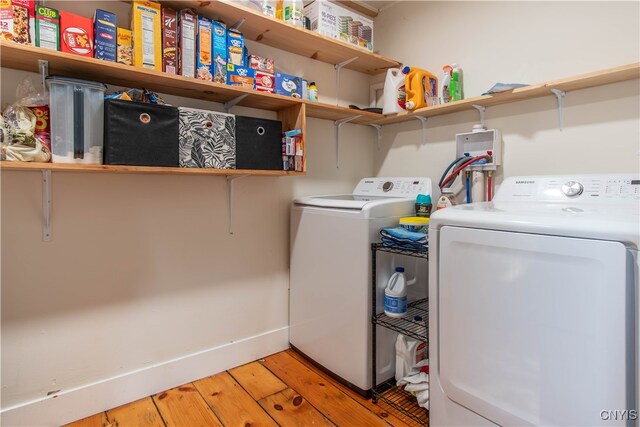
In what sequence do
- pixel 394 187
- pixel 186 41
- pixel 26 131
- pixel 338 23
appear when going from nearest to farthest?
pixel 26 131
pixel 186 41
pixel 338 23
pixel 394 187

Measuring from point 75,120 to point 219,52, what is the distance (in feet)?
2.31

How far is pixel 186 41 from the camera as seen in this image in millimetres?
1588

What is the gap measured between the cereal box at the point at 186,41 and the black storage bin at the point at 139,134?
216mm

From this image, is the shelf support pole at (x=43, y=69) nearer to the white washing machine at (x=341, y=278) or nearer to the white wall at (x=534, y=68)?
the white washing machine at (x=341, y=278)

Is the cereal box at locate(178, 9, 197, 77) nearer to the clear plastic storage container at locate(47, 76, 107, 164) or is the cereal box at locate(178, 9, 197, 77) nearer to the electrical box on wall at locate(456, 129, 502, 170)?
the clear plastic storage container at locate(47, 76, 107, 164)

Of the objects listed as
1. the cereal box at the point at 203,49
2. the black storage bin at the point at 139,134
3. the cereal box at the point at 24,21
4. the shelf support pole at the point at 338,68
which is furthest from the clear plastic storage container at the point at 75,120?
the shelf support pole at the point at 338,68

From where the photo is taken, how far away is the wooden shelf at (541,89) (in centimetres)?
145

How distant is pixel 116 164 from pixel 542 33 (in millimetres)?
2102

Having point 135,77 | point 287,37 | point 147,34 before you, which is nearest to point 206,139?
point 135,77

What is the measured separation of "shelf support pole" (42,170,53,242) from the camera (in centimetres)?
148

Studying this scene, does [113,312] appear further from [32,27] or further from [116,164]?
[32,27]

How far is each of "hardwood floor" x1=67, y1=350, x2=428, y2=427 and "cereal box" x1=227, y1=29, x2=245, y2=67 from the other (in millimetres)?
1664

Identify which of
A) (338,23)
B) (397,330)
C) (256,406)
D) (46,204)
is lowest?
(256,406)

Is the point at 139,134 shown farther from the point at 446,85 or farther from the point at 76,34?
the point at 446,85
